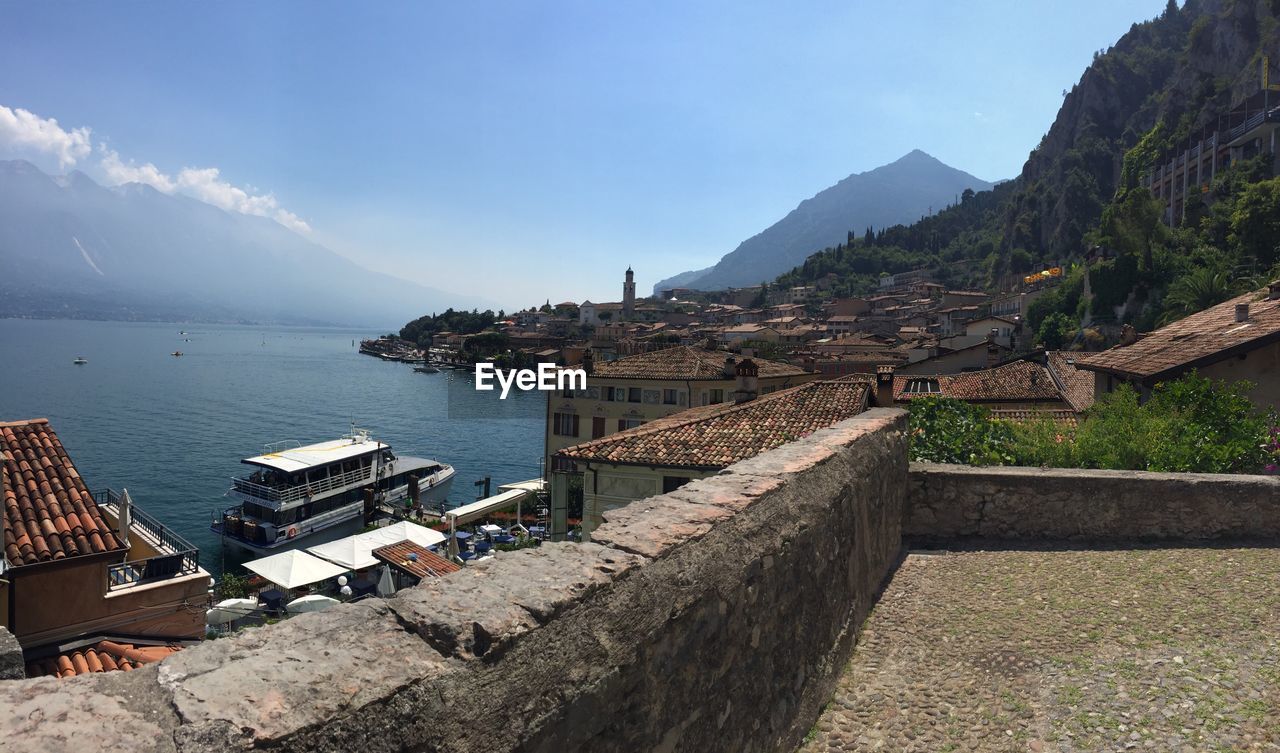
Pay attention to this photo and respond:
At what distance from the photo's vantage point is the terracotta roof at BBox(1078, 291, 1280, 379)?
14.0m

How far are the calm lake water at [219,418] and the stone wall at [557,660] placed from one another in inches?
1515

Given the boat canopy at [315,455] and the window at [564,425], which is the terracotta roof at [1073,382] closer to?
the window at [564,425]

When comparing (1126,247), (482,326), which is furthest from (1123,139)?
(482,326)

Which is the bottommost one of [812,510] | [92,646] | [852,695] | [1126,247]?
[92,646]

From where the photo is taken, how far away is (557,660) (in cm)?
244

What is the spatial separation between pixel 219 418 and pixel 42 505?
69828 millimetres

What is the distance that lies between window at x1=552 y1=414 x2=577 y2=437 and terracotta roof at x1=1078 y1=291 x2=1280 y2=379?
25971 millimetres

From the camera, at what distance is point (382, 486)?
146 feet

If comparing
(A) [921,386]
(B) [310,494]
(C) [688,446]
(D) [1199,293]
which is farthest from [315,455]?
(D) [1199,293]

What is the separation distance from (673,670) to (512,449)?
62.7 meters

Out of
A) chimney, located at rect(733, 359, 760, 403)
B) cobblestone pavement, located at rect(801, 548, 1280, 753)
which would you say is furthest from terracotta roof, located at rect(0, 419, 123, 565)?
chimney, located at rect(733, 359, 760, 403)

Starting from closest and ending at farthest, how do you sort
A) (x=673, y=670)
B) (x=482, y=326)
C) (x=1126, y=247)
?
(x=673, y=670) < (x=1126, y=247) < (x=482, y=326)

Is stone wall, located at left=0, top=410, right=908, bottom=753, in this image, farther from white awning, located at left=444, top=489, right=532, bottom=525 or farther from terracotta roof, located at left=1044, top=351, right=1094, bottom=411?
white awning, located at left=444, top=489, right=532, bottom=525

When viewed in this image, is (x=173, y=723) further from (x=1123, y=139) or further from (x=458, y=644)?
(x=1123, y=139)
